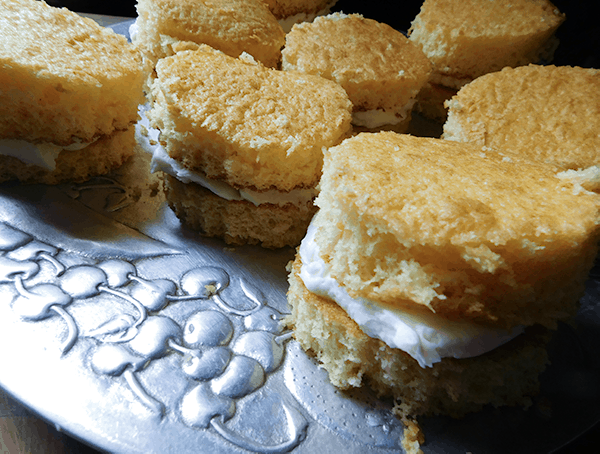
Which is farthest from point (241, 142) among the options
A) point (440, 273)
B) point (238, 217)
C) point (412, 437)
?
point (412, 437)

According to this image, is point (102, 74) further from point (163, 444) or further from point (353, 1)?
point (353, 1)

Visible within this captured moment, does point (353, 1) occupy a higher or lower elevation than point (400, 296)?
higher

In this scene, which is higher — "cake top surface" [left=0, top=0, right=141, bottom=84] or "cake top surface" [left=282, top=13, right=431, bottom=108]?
"cake top surface" [left=282, top=13, right=431, bottom=108]

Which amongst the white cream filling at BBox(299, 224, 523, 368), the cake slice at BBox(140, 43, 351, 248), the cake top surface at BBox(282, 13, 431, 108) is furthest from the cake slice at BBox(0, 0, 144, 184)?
the white cream filling at BBox(299, 224, 523, 368)

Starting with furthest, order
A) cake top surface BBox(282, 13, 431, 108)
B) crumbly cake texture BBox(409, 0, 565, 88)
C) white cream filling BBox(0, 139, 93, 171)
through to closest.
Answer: crumbly cake texture BBox(409, 0, 565, 88) < cake top surface BBox(282, 13, 431, 108) < white cream filling BBox(0, 139, 93, 171)

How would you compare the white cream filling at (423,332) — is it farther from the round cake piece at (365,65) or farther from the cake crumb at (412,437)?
the round cake piece at (365,65)

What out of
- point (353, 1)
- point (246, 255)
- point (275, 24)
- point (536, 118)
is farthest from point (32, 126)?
point (353, 1)

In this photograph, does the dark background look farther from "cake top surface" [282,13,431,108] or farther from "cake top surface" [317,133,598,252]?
"cake top surface" [282,13,431,108]

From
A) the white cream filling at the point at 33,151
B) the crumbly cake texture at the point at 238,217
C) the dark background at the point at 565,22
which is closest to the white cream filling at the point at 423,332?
the dark background at the point at 565,22
